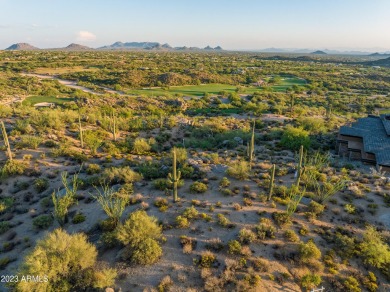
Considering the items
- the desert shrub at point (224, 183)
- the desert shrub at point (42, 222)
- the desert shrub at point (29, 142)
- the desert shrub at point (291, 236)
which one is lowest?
the desert shrub at point (42, 222)

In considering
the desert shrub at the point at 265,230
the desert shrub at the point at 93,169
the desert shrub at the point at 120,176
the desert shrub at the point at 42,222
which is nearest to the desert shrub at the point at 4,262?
the desert shrub at the point at 42,222

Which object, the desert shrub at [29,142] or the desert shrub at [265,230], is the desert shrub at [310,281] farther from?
the desert shrub at [29,142]

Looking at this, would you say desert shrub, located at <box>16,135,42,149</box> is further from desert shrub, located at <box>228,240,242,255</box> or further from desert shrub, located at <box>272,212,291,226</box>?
desert shrub, located at <box>272,212,291,226</box>

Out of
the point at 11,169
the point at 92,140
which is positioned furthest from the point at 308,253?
the point at 92,140

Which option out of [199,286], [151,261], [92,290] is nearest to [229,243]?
[199,286]

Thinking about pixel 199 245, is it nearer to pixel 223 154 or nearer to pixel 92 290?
pixel 92 290

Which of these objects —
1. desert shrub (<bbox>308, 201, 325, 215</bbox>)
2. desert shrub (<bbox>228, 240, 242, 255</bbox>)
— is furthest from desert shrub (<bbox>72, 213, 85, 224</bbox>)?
desert shrub (<bbox>308, 201, 325, 215</bbox>)

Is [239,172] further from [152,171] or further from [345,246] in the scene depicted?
[345,246]
